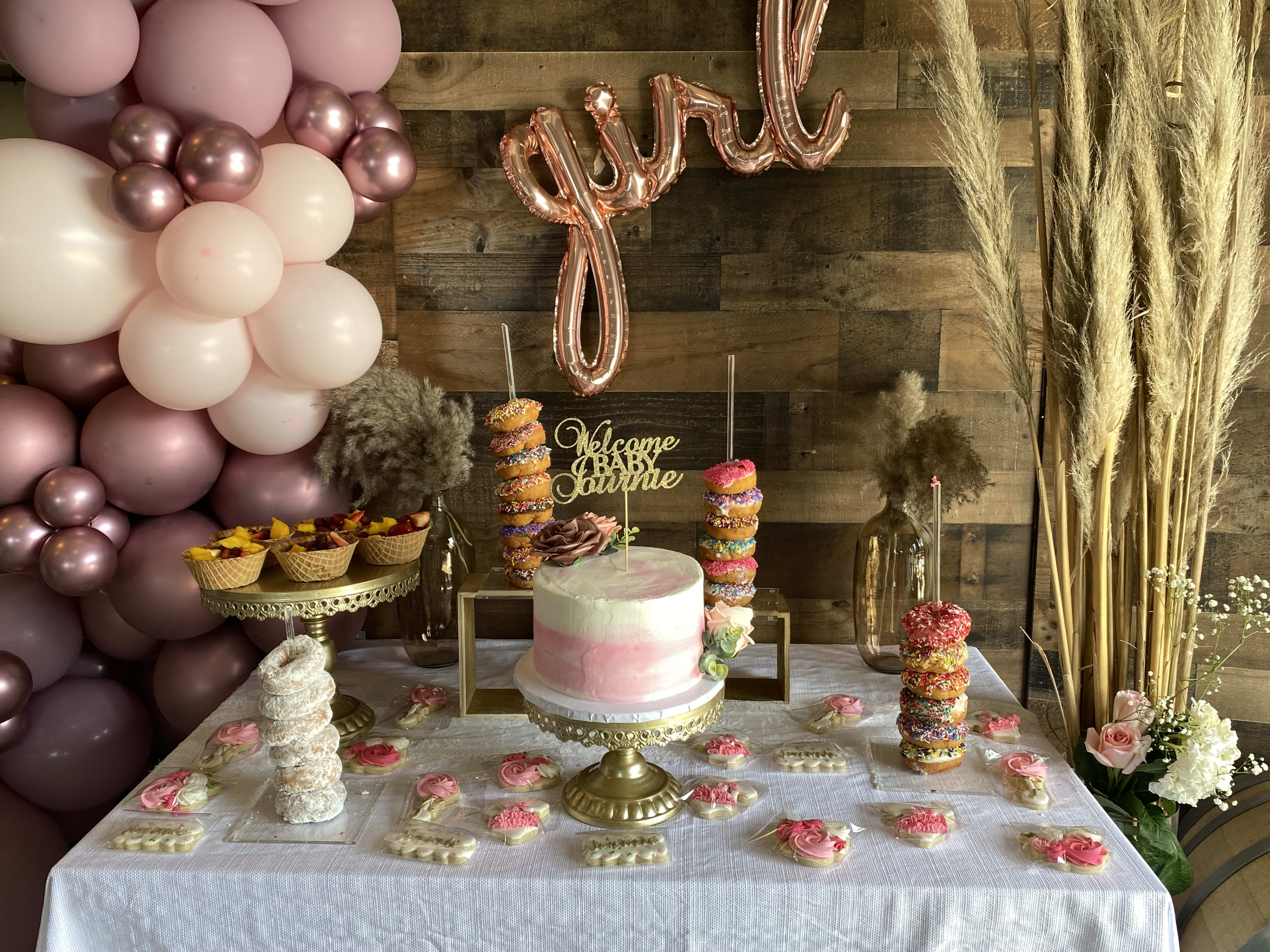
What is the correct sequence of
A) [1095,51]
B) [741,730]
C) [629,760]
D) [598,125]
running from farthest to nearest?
[598,125] < [741,730] < [1095,51] < [629,760]

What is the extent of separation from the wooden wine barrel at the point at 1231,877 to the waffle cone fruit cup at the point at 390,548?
1.41 meters

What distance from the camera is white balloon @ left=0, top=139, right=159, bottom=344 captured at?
1336mm

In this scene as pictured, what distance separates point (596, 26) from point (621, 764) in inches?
55.1

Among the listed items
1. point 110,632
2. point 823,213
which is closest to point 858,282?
point 823,213

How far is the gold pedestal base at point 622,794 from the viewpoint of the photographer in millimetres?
1250

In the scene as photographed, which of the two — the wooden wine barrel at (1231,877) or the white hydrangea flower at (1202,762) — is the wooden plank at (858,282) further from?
the wooden wine barrel at (1231,877)

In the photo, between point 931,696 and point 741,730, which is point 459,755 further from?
point 931,696

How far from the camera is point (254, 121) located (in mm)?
1479

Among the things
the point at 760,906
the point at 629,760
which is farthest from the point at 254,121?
the point at 760,906

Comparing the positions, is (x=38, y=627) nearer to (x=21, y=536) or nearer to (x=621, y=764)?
(x=21, y=536)

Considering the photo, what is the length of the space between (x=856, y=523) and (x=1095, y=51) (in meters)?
0.96

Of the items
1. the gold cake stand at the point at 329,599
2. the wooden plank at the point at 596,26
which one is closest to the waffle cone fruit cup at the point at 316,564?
the gold cake stand at the point at 329,599

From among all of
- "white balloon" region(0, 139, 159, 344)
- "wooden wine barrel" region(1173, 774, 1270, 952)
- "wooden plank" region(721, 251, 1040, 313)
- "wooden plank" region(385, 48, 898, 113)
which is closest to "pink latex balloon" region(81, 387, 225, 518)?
"white balloon" region(0, 139, 159, 344)

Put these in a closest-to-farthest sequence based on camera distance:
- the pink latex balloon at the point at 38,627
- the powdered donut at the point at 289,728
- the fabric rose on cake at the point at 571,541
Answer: the powdered donut at the point at 289,728 < the fabric rose on cake at the point at 571,541 < the pink latex balloon at the point at 38,627
